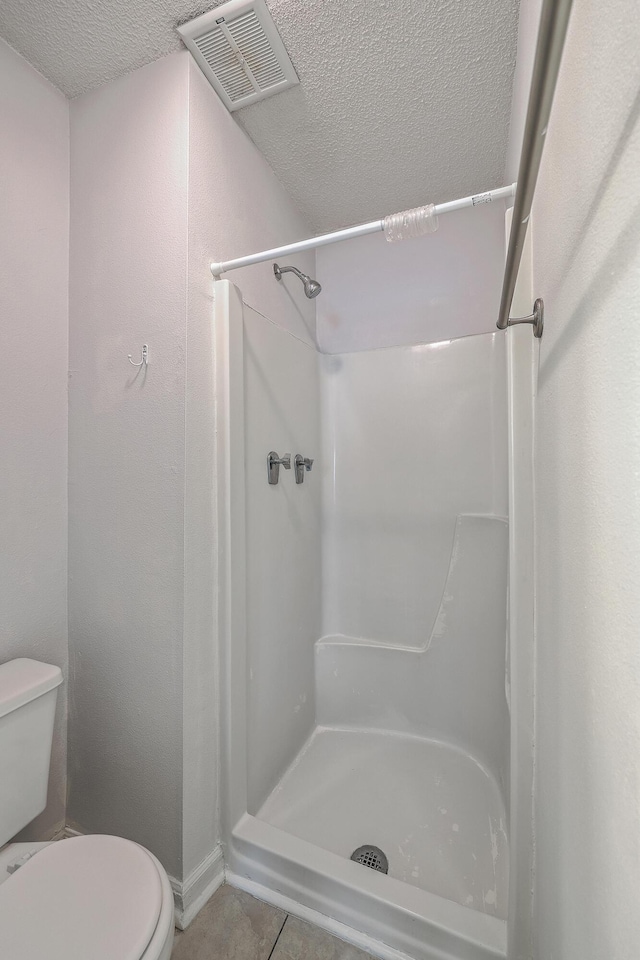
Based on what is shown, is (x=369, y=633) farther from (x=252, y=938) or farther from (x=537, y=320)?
(x=537, y=320)

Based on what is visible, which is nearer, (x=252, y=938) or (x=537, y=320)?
(x=537, y=320)

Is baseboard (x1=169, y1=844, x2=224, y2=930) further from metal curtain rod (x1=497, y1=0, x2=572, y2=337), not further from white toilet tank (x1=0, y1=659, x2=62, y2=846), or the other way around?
metal curtain rod (x1=497, y1=0, x2=572, y2=337)

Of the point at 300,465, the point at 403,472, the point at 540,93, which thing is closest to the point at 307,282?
the point at 300,465

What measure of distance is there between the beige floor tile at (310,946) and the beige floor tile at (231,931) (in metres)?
0.03

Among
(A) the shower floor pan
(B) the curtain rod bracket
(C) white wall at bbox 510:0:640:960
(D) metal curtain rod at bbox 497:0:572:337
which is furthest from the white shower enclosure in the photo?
(D) metal curtain rod at bbox 497:0:572:337

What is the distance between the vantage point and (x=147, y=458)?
3.85ft

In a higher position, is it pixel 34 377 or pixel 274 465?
pixel 34 377

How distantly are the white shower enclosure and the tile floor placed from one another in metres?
0.03

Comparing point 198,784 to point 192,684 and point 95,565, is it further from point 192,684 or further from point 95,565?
point 95,565

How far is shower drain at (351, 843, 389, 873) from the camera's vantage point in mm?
1211

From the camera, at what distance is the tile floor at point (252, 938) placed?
3.36 ft

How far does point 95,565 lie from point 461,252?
6.14 feet

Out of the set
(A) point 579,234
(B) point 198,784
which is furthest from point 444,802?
(A) point 579,234

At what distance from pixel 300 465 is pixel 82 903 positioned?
1.28m
